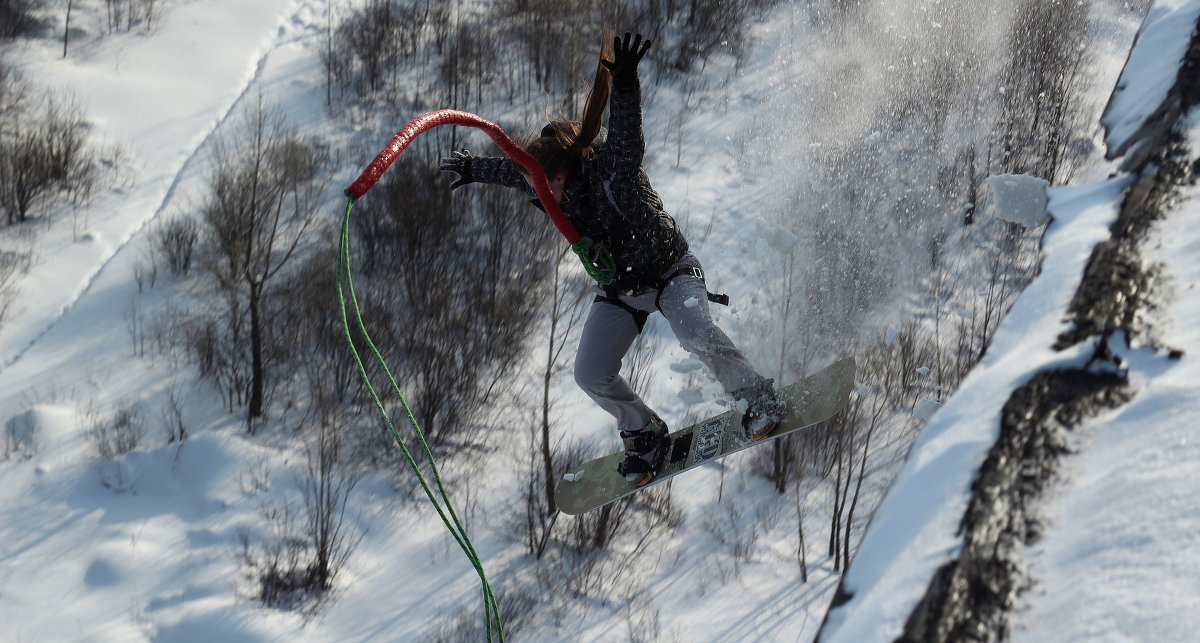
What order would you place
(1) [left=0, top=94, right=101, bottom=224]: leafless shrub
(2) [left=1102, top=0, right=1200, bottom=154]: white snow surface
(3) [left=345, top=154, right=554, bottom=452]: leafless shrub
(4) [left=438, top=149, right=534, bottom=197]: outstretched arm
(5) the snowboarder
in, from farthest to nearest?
(1) [left=0, top=94, right=101, bottom=224]: leafless shrub
(3) [left=345, top=154, right=554, bottom=452]: leafless shrub
(4) [left=438, top=149, right=534, bottom=197]: outstretched arm
(5) the snowboarder
(2) [left=1102, top=0, right=1200, bottom=154]: white snow surface

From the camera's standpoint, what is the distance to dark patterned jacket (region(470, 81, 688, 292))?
160 inches

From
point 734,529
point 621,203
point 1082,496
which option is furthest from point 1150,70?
point 734,529

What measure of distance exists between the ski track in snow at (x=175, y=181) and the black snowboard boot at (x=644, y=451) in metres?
6.81

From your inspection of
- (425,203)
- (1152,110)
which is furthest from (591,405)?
(1152,110)

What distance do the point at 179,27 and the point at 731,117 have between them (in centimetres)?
762

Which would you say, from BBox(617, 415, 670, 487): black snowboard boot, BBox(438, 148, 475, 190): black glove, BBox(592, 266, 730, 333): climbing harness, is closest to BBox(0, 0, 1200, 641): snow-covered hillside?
BBox(617, 415, 670, 487): black snowboard boot

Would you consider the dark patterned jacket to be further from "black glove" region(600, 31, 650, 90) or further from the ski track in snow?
the ski track in snow

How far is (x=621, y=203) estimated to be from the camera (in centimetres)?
427

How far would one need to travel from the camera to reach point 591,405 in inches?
404

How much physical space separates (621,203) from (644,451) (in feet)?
5.55

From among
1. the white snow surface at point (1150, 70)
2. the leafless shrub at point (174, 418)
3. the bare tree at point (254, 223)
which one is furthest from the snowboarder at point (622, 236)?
the leafless shrub at point (174, 418)

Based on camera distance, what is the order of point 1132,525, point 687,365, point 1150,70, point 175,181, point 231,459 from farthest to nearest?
point 175,181, point 687,365, point 231,459, point 1150,70, point 1132,525

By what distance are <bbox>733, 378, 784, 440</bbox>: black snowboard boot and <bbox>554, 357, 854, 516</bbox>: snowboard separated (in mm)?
54

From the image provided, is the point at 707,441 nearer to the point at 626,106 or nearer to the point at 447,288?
the point at 626,106
